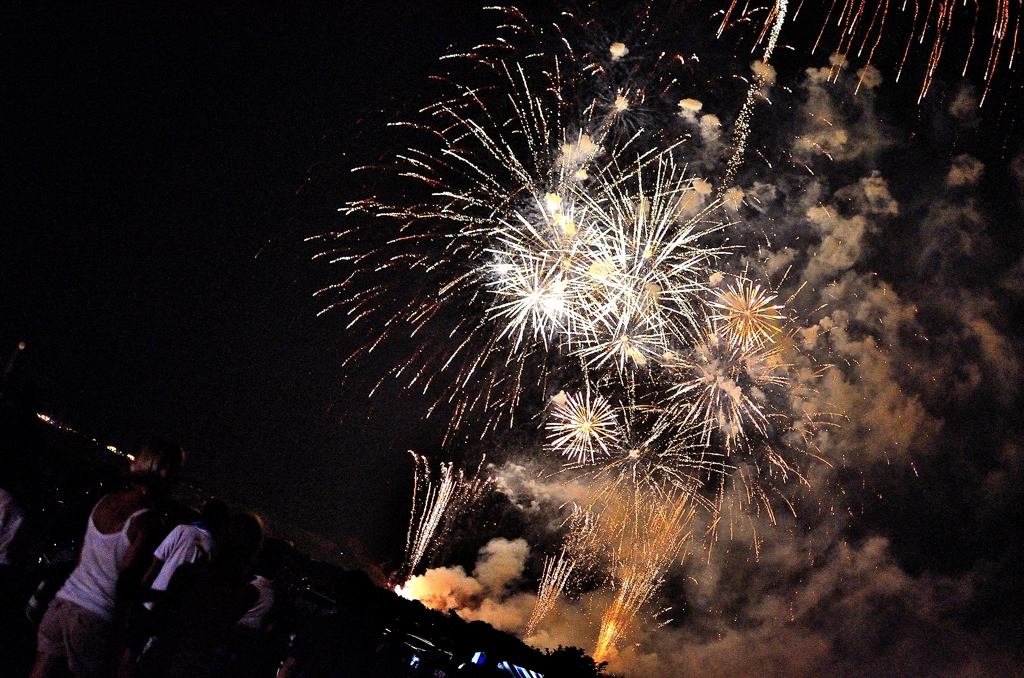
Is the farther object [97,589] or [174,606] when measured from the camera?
[174,606]

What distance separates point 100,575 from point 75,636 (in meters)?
0.29

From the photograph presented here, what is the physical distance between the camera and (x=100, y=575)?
3557 millimetres

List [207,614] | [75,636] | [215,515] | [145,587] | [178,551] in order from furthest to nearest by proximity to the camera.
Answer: [215,515] < [207,614] < [178,551] < [145,587] < [75,636]

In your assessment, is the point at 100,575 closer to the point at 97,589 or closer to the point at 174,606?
the point at 97,589

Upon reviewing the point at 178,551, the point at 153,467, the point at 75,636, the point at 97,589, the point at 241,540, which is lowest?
the point at 75,636

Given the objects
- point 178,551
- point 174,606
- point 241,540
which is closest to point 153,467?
point 178,551

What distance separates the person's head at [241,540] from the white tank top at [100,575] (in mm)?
808

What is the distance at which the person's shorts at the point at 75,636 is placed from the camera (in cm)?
351

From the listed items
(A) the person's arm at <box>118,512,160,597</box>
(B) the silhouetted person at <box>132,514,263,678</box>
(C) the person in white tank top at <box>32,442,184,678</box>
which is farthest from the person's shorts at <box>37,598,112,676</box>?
(B) the silhouetted person at <box>132,514,263,678</box>

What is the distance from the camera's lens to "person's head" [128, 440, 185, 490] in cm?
372

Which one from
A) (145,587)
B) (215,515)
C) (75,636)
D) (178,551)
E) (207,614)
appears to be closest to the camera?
(75,636)

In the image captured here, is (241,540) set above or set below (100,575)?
above

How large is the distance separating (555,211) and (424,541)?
21.8m

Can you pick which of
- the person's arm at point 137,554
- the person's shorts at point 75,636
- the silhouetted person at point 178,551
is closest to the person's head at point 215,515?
the silhouetted person at point 178,551
